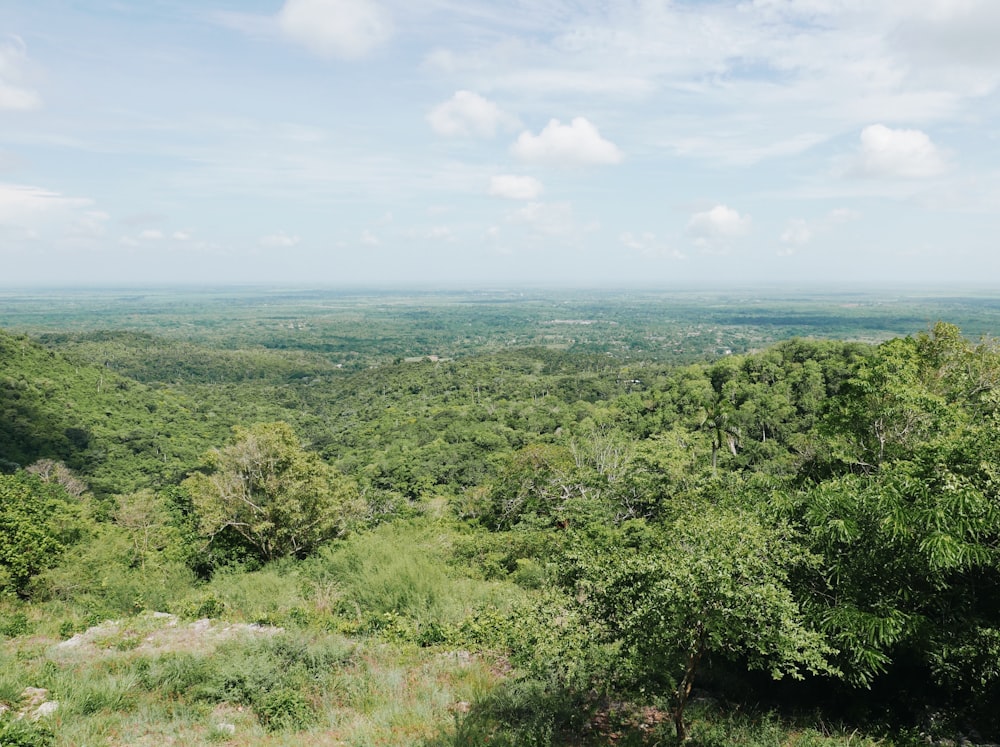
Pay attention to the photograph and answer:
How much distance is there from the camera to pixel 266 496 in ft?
62.4

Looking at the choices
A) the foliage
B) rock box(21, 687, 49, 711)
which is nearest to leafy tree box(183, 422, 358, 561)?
the foliage

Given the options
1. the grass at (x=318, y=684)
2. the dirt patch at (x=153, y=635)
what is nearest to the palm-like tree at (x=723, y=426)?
the grass at (x=318, y=684)

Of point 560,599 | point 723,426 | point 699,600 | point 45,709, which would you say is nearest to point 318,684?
point 45,709

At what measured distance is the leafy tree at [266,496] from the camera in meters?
18.6

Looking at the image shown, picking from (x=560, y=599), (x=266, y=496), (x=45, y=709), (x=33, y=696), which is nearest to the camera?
(x=560, y=599)

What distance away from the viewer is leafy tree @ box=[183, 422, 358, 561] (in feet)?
61.0

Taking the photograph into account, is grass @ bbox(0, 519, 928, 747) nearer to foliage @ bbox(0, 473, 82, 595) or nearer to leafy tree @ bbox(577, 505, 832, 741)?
leafy tree @ bbox(577, 505, 832, 741)

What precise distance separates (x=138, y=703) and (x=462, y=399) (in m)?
85.6

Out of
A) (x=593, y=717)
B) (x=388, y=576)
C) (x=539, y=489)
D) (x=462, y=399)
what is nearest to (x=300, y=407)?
(x=462, y=399)

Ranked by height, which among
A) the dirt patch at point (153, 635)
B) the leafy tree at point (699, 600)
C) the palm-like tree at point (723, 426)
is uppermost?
the leafy tree at point (699, 600)

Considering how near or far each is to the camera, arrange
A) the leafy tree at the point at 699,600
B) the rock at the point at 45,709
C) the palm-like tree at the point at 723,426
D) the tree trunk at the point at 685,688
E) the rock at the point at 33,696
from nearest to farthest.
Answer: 1. the leafy tree at the point at 699,600
2. the tree trunk at the point at 685,688
3. the rock at the point at 45,709
4. the rock at the point at 33,696
5. the palm-like tree at the point at 723,426

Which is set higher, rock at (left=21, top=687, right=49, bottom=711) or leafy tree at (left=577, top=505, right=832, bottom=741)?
leafy tree at (left=577, top=505, right=832, bottom=741)

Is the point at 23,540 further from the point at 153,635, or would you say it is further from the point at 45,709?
the point at 45,709

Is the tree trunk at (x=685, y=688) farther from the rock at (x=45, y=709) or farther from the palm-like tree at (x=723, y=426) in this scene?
the palm-like tree at (x=723, y=426)
